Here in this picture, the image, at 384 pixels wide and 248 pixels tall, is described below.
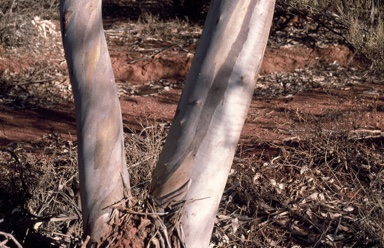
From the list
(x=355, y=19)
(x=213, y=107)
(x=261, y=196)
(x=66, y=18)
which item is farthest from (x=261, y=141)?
(x=355, y=19)

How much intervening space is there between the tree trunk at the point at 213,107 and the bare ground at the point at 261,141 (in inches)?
10.9

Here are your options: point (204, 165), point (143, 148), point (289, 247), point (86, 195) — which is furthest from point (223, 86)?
point (143, 148)

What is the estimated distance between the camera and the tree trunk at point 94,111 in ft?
10.2

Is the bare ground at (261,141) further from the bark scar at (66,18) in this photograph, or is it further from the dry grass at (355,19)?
the bark scar at (66,18)

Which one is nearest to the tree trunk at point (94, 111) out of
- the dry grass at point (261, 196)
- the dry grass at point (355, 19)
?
the dry grass at point (261, 196)

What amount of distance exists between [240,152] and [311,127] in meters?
0.75

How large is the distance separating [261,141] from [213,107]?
2518mm

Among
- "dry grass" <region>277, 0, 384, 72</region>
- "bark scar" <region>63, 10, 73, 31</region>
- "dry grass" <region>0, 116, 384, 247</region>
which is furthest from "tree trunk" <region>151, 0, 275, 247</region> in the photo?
"dry grass" <region>277, 0, 384, 72</region>

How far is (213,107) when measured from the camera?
3.10 metres

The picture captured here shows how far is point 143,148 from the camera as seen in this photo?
482cm

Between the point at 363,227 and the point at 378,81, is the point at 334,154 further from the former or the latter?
the point at 378,81

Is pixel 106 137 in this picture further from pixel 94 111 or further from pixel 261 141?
pixel 261 141

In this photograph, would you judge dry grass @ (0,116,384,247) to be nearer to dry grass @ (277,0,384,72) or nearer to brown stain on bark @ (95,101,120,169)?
brown stain on bark @ (95,101,120,169)

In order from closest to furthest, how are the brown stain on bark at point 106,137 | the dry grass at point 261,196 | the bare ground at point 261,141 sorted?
the brown stain on bark at point 106,137
the dry grass at point 261,196
the bare ground at point 261,141
